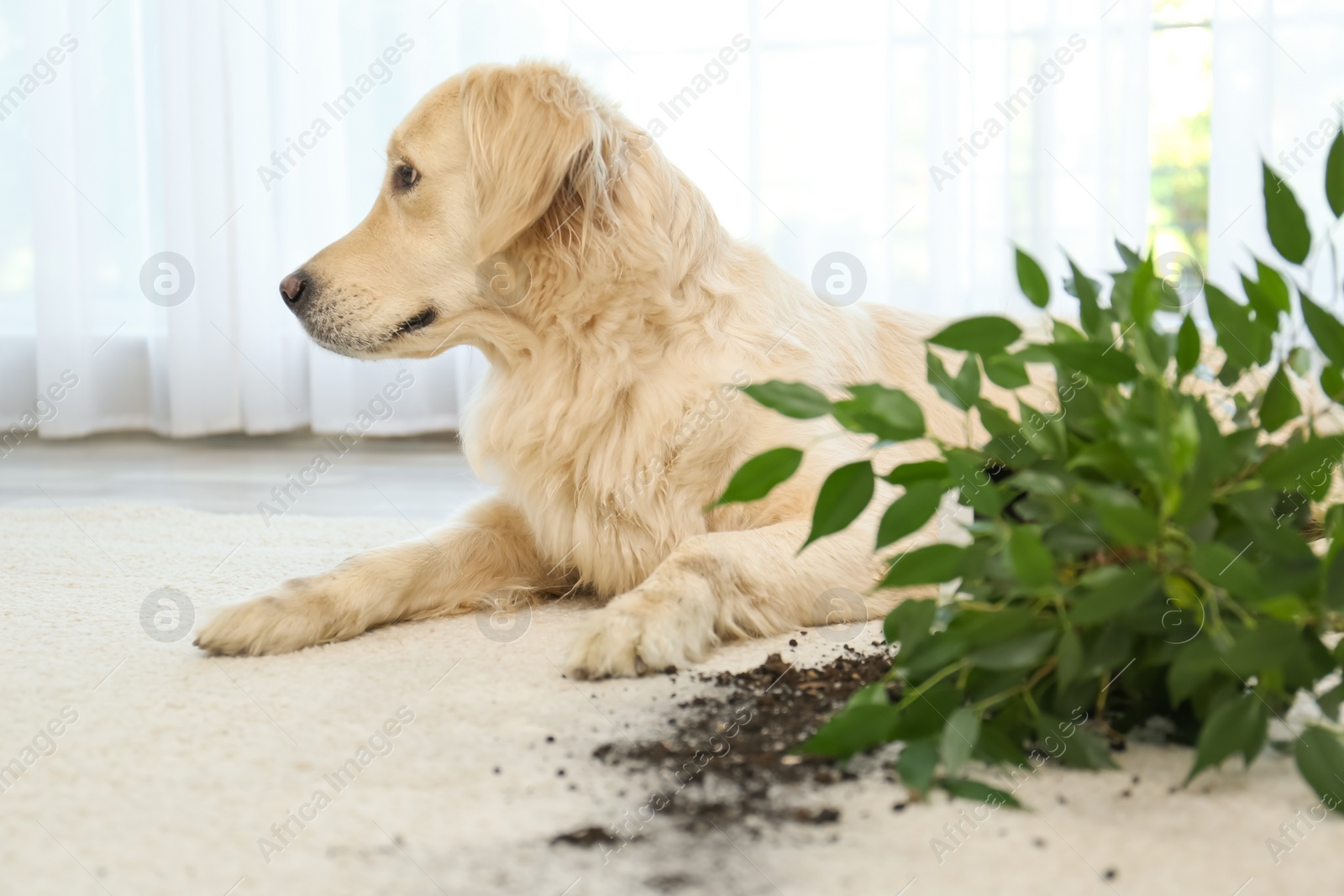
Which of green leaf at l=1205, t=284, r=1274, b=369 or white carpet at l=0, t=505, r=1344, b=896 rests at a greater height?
green leaf at l=1205, t=284, r=1274, b=369

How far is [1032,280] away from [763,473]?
0.31m

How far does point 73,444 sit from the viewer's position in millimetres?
4629

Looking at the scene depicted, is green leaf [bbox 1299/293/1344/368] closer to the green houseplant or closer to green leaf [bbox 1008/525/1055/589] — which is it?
the green houseplant

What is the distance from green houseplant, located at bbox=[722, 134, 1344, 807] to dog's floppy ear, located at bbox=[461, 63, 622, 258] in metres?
0.99

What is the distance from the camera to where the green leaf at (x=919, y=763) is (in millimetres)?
927

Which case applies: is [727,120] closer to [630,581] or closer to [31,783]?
[630,581]

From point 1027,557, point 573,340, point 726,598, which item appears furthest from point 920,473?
point 573,340

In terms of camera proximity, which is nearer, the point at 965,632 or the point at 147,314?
the point at 965,632

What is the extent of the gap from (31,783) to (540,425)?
982mm

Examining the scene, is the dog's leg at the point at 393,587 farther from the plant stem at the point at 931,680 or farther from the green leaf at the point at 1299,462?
the green leaf at the point at 1299,462

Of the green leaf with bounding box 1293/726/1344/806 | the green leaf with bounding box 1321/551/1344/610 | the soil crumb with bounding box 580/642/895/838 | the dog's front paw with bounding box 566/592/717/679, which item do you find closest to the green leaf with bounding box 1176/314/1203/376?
the green leaf with bounding box 1321/551/1344/610

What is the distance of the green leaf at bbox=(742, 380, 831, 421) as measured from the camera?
891 mm

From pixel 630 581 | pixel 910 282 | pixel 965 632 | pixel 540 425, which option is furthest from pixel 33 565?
pixel 910 282

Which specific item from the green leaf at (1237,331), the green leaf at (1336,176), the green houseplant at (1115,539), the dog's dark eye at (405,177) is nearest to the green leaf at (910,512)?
the green houseplant at (1115,539)
